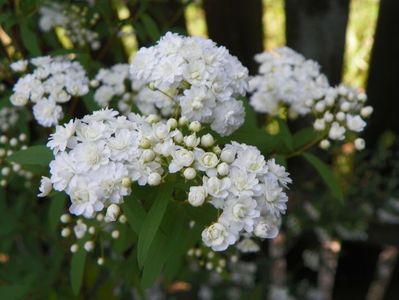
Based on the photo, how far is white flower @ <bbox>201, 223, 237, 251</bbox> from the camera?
0.96 m

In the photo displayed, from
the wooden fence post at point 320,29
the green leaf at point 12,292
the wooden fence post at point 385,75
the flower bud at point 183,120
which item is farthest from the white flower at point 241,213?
the wooden fence post at point 385,75

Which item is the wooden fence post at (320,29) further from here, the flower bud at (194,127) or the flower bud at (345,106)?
the flower bud at (194,127)

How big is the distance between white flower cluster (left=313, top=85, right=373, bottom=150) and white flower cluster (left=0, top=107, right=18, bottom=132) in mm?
996

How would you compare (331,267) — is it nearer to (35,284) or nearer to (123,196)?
(35,284)

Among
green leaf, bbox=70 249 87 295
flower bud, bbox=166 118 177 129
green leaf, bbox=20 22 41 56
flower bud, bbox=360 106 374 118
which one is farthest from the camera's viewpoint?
green leaf, bbox=20 22 41 56

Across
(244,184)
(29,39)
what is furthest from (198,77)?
(29,39)

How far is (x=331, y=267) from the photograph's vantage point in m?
2.73

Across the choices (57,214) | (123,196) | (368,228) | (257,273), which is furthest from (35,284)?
(368,228)

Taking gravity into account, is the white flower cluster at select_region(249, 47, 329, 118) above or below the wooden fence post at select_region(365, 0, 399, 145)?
above

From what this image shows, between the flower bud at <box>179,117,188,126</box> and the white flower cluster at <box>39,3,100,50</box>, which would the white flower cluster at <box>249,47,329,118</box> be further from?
the white flower cluster at <box>39,3,100,50</box>

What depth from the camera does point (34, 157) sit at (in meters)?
1.14

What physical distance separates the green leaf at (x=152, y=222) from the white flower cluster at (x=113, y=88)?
0.52 metres

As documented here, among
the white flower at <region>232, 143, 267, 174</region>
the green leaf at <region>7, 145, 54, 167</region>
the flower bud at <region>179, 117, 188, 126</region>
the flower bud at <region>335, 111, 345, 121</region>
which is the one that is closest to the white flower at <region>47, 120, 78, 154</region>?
the green leaf at <region>7, 145, 54, 167</region>

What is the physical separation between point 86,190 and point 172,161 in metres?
0.17
